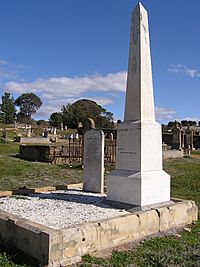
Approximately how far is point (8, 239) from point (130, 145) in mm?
3091

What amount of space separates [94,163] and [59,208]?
9.54 ft

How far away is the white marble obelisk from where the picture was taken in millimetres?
6617

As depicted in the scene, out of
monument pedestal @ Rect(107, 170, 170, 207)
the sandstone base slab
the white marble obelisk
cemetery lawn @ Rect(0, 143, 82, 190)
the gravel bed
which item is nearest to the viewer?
the sandstone base slab

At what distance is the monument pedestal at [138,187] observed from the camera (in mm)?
6426

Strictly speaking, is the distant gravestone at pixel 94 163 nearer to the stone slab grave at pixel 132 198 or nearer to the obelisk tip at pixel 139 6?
the stone slab grave at pixel 132 198

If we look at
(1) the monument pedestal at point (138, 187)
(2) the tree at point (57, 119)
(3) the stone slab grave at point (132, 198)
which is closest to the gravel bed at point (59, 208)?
(3) the stone slab grave at point (132, 198)

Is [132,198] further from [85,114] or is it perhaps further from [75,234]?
[85,114]

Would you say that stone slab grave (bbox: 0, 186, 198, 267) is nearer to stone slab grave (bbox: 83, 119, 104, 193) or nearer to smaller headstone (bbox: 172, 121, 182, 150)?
stone slab grave (bbox: 83, 119, 104, 193)

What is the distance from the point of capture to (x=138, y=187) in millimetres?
6422

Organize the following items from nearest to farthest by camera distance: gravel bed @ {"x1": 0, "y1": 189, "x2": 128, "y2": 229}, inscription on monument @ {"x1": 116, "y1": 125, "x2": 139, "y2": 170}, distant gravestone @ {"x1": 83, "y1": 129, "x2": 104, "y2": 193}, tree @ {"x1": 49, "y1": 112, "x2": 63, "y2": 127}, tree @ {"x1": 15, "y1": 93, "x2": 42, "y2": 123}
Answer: gravel bed @ {"x1": 0, "y1": 189, "x2": 128, "y2": 229} < inscription on monument @ {"x1": 116, "y1": 125, "x2": 139, "y2": 170} < distant gravestone @ {"x1": 83, "y1": 129, "x2": 104, "y2": 193} < tree @ {"x1": 49, "y1": 112, "x2": 63, "y2": 127} < tree @ {"x1": 15, "y1": 93, "x2": 42, "y2": 123}

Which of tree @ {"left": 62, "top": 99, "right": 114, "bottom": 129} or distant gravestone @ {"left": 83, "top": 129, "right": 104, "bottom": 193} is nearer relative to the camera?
distant gravestone @ {"left": 83, "top": 129, "right": 104, "bottom": 193}

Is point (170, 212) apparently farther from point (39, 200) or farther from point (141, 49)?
point (141, 49)

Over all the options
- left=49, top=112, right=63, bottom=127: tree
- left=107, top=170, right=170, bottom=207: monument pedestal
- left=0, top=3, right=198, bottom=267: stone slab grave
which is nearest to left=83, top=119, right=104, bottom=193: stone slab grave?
left=0, top=3, right=198, bottom=267: stone slab grave

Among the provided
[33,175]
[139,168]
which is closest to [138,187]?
[139,168]
